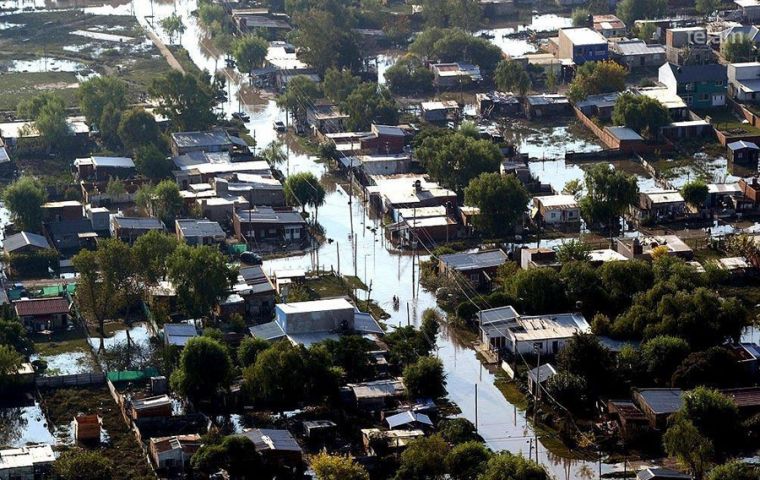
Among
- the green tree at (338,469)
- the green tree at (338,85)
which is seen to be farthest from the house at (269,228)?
the green tree at (338,469)

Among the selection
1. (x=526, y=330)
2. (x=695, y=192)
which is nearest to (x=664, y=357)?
(x=526, y=330)

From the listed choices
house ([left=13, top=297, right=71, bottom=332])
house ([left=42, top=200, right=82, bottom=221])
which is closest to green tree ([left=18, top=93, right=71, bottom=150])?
house ([left=42, top=200, right=82, bottom=221])

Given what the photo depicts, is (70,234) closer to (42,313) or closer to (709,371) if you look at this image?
(42,313)

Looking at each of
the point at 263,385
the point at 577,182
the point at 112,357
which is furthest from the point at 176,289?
the point at 577,182

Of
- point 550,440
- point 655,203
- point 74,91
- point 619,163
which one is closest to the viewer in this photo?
point 550,440

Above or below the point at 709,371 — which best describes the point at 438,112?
below

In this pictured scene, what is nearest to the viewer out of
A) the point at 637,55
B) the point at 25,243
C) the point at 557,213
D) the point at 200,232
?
the point at 25,243

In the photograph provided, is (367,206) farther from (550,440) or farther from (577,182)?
(550,440)
